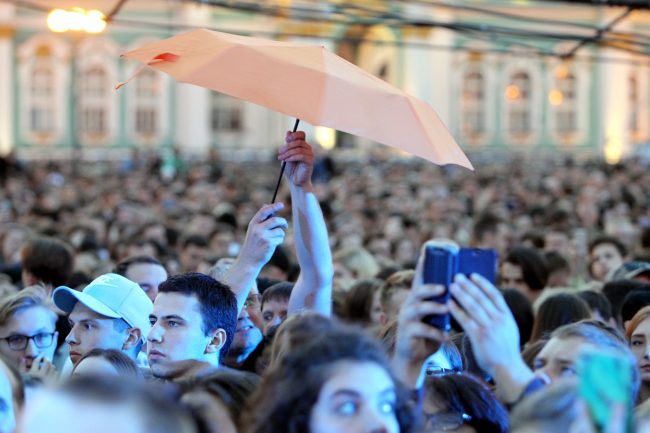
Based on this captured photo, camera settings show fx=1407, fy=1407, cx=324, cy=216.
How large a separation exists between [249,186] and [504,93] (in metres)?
26.0

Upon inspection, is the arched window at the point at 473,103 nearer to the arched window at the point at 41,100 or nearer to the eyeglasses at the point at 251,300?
the arched window at the point at 41,100

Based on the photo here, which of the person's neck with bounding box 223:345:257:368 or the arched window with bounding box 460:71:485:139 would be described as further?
the arched window with bounding box 460:71:485:139

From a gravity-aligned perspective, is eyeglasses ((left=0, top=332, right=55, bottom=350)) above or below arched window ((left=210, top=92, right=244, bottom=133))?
below

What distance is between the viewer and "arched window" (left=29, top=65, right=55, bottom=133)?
51.7 meters

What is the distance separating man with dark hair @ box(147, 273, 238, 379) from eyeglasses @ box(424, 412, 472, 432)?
3.55ft

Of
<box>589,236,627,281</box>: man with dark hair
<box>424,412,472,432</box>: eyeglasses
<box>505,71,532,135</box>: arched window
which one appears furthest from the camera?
<box>505,71,532,135</box>: arched window

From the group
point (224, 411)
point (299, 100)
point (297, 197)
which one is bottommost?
point (224, 411)

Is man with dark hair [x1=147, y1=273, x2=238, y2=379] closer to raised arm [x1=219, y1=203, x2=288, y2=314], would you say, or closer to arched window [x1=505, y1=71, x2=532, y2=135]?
raised arm [x1=219, y1=203, x2=288, y2=314]

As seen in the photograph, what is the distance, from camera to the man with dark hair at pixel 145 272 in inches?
324

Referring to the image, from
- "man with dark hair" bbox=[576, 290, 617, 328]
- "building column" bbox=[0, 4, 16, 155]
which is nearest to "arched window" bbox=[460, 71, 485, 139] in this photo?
"building column" bbox=[0, 4, 16, 155]

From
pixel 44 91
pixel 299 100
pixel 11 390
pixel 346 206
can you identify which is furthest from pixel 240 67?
pixel 44 91

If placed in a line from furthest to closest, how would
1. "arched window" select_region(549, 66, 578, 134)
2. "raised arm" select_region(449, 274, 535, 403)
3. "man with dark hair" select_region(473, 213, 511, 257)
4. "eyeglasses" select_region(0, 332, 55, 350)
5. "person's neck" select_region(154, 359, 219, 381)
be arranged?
"arched window" select_region(549, 66, 578, 134) < "man with dark hair" select_region(473, 213, 511, 257) < "eyeglasses" select_region(0, 332, 55, 350) < "person's neck" select_region(154, 359, 219, 381) < "raised arm" select_region(449, 274, 535, 403)

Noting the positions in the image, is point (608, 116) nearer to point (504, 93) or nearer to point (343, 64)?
point (504, 93)

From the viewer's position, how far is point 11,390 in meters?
4.57
